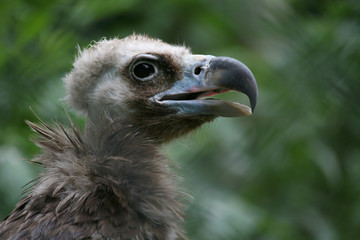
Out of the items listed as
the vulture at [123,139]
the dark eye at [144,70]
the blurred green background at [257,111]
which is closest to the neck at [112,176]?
the vulture at [123,139]

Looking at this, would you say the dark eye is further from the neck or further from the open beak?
the neck

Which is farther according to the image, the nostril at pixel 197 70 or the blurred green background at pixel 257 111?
the blurred green background at pixel 257 111

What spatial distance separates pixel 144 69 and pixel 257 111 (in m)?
1.41

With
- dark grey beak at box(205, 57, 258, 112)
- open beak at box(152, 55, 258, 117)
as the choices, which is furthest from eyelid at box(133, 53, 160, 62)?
dark grey beak at box(205, 57, 258, 112)

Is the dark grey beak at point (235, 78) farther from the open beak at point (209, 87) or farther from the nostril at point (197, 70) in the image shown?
the nostril at point (197, 70)

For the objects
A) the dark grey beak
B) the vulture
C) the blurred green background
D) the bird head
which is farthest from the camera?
the blurred green background

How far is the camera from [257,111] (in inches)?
142

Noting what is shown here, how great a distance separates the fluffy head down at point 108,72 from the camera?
7.79ft

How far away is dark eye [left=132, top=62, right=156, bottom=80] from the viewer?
93.1 inches

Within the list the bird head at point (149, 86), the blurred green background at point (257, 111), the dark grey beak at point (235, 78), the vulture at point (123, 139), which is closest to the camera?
the vulture at point (123, 139)

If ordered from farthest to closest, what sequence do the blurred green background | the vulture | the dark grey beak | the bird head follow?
the blurred green background
the bird head
the dark grey beak
the vulture

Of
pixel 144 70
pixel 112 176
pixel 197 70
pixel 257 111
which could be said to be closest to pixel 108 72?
pixel 144 70

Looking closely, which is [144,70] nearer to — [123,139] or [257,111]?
[123,139]

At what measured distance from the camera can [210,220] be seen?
3.01m
